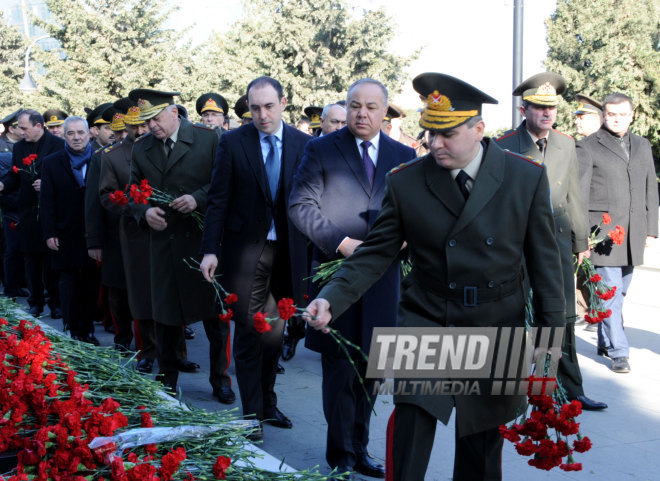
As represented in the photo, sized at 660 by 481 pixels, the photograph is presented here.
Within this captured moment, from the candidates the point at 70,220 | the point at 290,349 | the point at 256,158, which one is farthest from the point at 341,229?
the point at 70,220

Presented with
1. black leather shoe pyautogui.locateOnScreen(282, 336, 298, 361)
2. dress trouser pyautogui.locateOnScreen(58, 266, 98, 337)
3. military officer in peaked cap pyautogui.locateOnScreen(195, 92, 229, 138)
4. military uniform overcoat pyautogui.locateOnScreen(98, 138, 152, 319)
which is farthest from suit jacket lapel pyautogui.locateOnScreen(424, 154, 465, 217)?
military officer in peaked cap pyautogui.locateOnScreen(195, 92, 229, 138)

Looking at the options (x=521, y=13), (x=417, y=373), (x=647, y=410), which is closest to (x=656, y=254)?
(x=521, y=13)

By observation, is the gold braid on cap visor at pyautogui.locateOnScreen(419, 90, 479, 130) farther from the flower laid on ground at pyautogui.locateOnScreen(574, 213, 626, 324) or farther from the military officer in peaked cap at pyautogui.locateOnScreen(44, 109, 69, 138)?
the military officer in peaked cap at pyautogui.locateOnScreen(44, 109, 69, 138)

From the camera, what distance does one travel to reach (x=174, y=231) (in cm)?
663

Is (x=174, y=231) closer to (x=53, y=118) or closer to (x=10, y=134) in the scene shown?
(x=53, y=118)

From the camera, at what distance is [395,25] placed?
119 ft

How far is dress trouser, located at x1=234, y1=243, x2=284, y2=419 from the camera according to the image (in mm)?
5562

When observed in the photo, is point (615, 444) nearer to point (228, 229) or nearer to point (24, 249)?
point (228, 229)

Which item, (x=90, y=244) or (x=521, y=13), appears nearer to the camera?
(x=90, y=244)

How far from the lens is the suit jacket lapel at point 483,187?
3404mm

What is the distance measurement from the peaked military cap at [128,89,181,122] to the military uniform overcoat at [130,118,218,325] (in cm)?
24

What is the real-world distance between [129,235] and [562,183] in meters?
3.74

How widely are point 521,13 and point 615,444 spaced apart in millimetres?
6975

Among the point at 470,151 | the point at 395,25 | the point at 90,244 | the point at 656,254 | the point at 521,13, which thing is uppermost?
the point at 395,25
